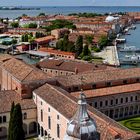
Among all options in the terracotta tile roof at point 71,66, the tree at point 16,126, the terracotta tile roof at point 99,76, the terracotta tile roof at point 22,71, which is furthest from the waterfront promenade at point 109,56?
the tree at point 16,126

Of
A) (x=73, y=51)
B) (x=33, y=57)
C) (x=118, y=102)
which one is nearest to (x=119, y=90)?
(x=118, y=102)

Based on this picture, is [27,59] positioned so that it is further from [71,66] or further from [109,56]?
[71,66]

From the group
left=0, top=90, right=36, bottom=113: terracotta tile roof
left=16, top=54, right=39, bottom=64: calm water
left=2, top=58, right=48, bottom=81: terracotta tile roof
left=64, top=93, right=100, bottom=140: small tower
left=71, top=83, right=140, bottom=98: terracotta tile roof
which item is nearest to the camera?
left=64, top=93, right=100, bottom=140: small tower

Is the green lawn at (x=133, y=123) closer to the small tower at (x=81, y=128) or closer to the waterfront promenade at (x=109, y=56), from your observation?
the small tower at (x=81, y=128)

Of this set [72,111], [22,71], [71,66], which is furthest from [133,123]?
[71,66]

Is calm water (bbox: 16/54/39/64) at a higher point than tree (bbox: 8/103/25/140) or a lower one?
lower

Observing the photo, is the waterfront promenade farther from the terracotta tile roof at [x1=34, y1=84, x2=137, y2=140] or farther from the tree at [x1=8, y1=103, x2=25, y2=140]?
the tree at [x1=8, y1=103, x2=25, y2=140]

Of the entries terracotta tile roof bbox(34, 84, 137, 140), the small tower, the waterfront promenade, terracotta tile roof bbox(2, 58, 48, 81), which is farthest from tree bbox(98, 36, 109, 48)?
the small tower
